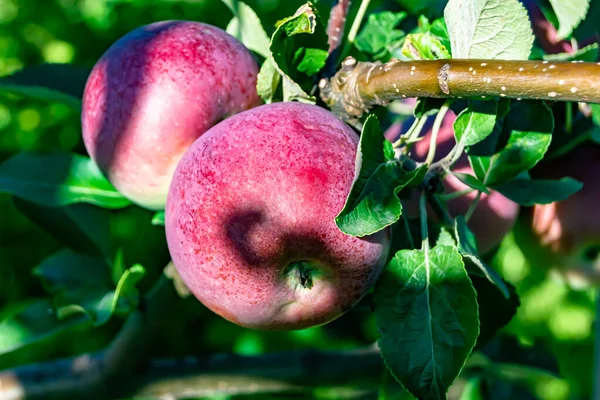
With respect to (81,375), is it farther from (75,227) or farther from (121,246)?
(121,246)

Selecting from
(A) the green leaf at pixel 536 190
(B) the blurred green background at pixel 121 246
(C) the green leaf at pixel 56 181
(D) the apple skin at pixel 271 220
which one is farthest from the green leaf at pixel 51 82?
(B) the blurred green background at pixel 121 246

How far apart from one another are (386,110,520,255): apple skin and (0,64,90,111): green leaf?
43 centimetres

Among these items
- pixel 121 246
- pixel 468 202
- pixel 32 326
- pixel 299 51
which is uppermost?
pixel 299 51

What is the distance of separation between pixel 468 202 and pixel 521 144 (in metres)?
0.13

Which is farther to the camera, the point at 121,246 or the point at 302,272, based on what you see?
the point at 121,246

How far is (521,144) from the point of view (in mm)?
689

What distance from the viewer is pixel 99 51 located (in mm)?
1797

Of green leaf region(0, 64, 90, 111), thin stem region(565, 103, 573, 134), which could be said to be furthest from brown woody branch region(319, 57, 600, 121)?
green leaf region(0, 64, 90, 111)

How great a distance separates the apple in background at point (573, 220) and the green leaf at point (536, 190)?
0.16 metres

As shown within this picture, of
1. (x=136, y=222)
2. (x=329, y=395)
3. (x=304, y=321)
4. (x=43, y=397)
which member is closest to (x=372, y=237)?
(x=304, y=321)

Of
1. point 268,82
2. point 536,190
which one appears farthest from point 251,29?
point 536,190

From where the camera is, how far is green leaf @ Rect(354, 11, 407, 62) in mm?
788

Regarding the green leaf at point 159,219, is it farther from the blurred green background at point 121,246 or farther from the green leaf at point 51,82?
the blurred green background at point 121,246

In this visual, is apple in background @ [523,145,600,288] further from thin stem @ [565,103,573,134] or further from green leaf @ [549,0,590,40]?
green leaf @ [549,0,590,40]
